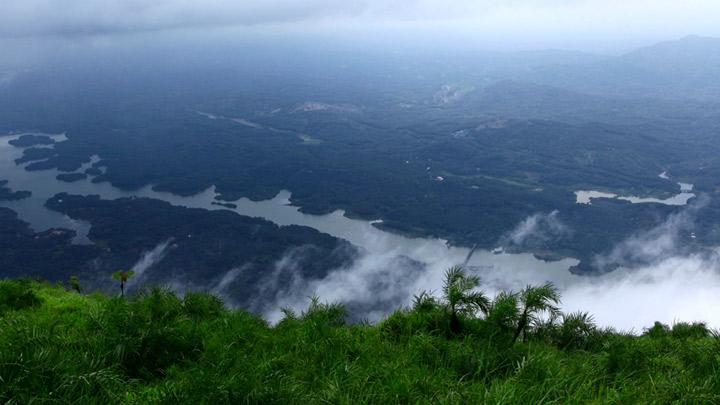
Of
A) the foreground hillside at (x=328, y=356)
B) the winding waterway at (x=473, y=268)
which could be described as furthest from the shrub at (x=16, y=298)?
the winding waterway at (x=473, y=268)

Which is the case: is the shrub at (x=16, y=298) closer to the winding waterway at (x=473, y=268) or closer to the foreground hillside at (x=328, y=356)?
the foreground hillside at (x=328, y=356)

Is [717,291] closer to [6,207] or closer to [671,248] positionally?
[671,248]

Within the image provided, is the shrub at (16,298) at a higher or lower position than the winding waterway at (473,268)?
higher

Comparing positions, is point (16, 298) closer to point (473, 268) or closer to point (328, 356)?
point (328, 356)

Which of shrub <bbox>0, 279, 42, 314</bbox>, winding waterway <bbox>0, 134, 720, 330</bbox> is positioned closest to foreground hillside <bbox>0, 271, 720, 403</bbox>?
shrub <bbox>0, 279, 42, 314</bbox>

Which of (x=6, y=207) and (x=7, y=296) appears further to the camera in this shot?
(x=6, y=207)

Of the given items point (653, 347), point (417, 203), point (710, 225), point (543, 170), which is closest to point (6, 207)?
point (417, 203)

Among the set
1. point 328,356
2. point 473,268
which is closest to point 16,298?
point 328,356

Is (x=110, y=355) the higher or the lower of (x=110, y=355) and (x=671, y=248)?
the higher
